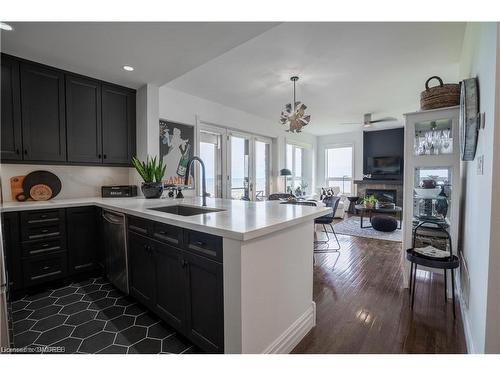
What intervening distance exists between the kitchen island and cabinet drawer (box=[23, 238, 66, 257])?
130 cm

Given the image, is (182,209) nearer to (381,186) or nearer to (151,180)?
(151,180)

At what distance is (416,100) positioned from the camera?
4500 mm

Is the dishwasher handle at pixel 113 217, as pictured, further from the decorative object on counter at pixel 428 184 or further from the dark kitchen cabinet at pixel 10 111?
the decorative object on counter at pixel 428 184

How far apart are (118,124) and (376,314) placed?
3616mm

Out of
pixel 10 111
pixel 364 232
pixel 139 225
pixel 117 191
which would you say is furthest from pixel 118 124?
pixel 364 232

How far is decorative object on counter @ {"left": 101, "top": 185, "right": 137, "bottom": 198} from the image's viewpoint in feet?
10.1

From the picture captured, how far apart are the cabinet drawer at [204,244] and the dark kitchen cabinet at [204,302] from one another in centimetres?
4

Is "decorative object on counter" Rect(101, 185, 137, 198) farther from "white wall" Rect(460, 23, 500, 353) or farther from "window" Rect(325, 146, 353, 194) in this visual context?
"window" Rect(325, 146, 353, 194)

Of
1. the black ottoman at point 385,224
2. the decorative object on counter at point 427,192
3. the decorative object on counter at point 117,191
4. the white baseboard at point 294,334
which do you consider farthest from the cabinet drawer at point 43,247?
the black ottoman at point 385,224

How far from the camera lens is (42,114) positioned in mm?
2592

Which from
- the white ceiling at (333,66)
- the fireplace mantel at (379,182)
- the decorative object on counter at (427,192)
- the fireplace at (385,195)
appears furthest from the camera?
the fireplace at (385,195)

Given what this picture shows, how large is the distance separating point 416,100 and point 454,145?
9.41 feet

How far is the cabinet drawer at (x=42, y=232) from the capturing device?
7.31 ft
